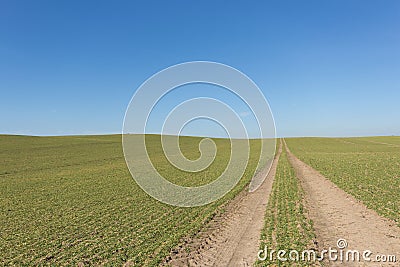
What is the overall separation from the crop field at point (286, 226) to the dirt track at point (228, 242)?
42 centimetres

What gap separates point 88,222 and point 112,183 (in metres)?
13.7

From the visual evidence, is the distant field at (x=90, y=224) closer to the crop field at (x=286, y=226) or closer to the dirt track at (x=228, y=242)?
the dirt track at (x=228, y=242)

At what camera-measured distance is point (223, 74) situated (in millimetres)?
15070

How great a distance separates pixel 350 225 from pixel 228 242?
245 inches

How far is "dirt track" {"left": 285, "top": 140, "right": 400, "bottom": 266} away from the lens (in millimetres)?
10455

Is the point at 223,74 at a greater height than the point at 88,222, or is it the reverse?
the point at 223,74

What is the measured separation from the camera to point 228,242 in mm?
11320

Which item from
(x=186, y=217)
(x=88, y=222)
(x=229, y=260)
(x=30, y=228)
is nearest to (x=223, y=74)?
(x=186, y=217)

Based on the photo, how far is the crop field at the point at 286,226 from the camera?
1023 centimetres

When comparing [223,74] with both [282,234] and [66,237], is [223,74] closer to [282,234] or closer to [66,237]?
[282,234]

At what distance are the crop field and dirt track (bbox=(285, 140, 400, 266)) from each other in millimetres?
492
